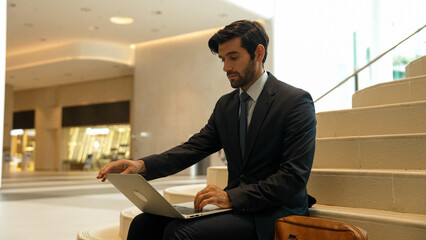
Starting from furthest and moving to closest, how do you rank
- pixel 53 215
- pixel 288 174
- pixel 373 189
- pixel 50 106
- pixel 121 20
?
pixel 50 106
pixel 121 20
pixel 53 215
pixel 373 189
pixel 288 174

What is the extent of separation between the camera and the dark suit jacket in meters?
1.97

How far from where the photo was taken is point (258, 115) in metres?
2.17

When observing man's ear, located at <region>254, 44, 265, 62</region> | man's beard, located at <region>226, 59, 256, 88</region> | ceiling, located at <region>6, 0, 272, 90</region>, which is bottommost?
man's beard, located at <region>226, 59, 256, 88</region>

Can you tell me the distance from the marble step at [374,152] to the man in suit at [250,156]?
1023 millimetres

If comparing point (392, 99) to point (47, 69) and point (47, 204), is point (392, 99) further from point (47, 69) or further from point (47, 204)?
point (47, 69)

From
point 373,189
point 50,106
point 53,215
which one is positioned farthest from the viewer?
point 50,106

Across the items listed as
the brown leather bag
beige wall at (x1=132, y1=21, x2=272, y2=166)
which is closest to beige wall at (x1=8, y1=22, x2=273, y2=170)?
beige wall at (x1=132, y1=21, x2=272, y2=166)

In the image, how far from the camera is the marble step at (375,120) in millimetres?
3248

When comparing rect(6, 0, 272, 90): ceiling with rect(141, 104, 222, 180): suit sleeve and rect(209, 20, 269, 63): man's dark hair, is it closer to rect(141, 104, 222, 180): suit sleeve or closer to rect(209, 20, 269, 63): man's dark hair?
rect(141, 104, 222, 180): suit sleeve

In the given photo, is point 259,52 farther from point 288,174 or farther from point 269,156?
point 288,174

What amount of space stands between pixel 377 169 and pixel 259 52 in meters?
1.37

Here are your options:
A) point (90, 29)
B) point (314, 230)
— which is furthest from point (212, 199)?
point (90, 29)

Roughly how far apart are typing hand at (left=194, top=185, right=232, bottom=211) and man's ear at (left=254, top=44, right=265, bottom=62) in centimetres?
72

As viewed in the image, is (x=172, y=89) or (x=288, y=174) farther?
(x=172, y=89)
